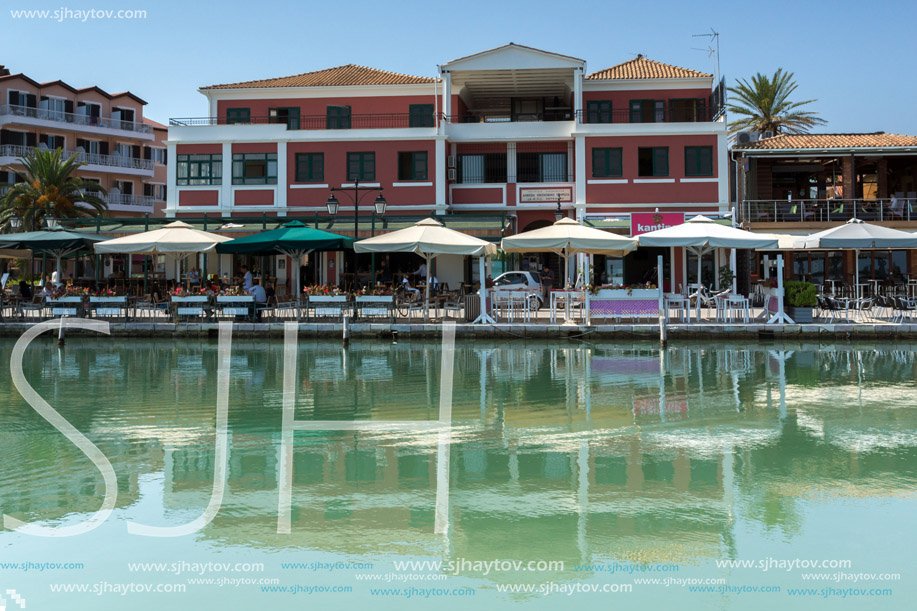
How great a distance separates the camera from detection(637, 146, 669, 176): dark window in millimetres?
33406

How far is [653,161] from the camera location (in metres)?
33.5

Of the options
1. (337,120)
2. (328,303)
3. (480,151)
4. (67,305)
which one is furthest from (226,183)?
(328,303)

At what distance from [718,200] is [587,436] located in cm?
2559

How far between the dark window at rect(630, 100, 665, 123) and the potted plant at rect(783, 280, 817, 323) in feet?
47.6

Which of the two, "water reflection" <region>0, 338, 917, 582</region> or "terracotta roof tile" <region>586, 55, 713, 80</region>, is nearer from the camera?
"water reflection" <region>0, 338, 917, 582</region>

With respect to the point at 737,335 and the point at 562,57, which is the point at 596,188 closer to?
the point at 562,57

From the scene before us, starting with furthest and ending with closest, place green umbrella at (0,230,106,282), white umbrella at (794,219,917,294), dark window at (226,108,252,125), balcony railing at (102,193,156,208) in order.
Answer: balcony railing at (102,193,156,208)
dark window at (226,108,252,125)
green umbrella at (0,230,106,282)
white umbrella at (794,219,917,294)

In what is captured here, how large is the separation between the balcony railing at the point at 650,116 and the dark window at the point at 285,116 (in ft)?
41.9

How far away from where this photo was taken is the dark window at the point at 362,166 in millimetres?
34188

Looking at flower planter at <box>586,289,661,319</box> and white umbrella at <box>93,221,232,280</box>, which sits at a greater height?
white umbrella at <box>93,221,232,280</box>

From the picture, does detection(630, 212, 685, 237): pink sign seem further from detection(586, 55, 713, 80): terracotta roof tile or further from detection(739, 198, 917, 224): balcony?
detection(586, 55, 713, 80): terracotta roof tile

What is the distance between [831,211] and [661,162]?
751cm

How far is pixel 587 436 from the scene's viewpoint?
9844 millimetres

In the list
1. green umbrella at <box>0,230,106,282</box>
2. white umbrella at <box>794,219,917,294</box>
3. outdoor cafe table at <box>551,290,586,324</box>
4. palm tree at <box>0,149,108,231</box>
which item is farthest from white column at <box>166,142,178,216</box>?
white umbrella at <box>794,219,917,294</box>
